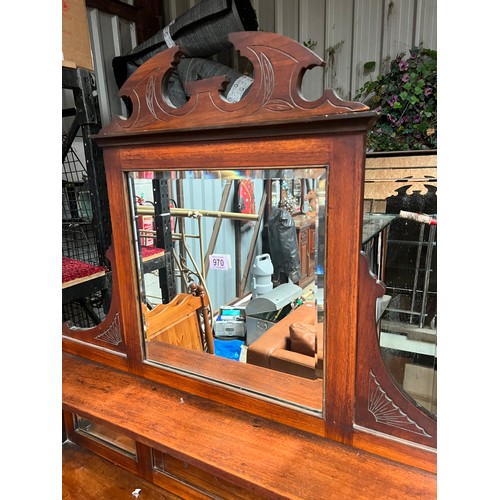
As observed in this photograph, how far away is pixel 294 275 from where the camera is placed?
0.63 m

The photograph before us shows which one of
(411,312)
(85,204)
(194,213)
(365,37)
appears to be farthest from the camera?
(365,37)

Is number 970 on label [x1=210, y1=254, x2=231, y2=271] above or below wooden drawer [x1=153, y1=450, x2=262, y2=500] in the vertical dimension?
above

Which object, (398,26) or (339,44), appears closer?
(398,26)

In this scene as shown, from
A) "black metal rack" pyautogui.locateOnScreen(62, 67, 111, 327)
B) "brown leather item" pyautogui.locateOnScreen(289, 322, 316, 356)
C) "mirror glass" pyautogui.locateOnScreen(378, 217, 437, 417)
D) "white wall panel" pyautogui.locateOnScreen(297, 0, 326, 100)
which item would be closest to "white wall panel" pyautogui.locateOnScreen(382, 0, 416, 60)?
"white wall panel" pyautogui.locateOnScreen(297, 0, 326, 100)

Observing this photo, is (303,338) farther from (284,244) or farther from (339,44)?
(339,44)

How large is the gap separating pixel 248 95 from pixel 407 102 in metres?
1.78

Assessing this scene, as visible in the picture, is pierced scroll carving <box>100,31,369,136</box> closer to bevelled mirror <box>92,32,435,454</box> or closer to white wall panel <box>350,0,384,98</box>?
bevelled mirror <box>92,32,435,454</box>

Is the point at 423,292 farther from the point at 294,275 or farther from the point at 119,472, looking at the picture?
the point at 119,472

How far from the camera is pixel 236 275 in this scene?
74 cm

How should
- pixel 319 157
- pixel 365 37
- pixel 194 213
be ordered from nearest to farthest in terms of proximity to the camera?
pixel 319 157, pixel 194 213, pixel 365 37

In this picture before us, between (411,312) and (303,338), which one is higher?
(303,338)

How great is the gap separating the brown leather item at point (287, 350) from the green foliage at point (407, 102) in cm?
162

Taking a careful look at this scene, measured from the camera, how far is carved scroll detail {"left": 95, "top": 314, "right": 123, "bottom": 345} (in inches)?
30.9

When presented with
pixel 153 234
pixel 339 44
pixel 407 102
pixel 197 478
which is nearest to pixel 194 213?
pixel 153 234
